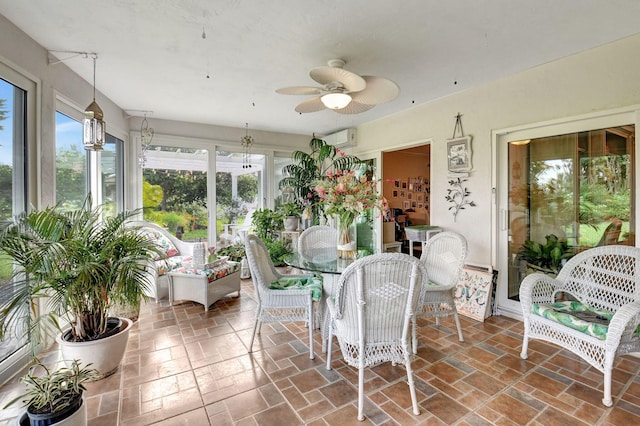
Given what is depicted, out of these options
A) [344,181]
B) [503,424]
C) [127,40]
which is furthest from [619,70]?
[127,40]

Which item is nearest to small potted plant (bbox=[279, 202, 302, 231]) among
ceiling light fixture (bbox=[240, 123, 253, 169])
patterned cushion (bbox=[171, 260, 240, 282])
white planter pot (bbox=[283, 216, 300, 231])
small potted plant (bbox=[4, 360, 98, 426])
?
white planter pot (bbox=[283, 216, 300, 231])

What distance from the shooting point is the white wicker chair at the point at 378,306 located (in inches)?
68.9

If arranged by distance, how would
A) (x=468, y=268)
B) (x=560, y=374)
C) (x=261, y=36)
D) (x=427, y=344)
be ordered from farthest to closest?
(x=468, y=268), (x=427, y=344), (x=261, y=36), (x=560, y=374)

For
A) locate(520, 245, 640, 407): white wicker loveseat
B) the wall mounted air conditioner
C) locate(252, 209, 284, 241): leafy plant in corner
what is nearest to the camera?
locate(520, 245, 640, 407): white wicker loveseat

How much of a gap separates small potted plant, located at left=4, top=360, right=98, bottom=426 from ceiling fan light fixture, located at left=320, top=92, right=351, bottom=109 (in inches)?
92.8

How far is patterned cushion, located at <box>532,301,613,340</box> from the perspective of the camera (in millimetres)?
2035

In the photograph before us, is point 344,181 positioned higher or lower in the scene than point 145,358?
higher

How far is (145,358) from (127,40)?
103 inches

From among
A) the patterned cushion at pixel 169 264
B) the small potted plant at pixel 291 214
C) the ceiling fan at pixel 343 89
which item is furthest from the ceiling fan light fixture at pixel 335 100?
the small potted plant at pixel 291 214

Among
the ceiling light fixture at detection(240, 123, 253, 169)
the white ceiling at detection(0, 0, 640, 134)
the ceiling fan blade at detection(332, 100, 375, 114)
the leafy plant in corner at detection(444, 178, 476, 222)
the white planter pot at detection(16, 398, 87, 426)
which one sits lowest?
the white planter pot at detection(16, 398, 87, 426)

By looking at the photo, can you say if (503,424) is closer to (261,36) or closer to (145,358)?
(145,358)

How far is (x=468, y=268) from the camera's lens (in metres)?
3.54

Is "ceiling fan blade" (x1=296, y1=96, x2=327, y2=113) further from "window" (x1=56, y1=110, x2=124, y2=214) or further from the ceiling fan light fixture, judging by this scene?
"window" (x1=56, y1=110, x2=124, y2=214)

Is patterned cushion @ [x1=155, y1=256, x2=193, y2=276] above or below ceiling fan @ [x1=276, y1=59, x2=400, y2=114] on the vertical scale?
below
